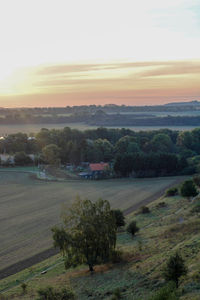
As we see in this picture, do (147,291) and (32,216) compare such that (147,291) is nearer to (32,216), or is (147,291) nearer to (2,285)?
(2,285)

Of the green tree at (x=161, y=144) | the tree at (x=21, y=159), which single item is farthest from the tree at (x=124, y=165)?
the tree at (x=21, y=159)

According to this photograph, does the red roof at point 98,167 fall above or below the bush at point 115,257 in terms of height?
above

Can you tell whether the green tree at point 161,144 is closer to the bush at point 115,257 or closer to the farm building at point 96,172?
the farm building at point 96,172

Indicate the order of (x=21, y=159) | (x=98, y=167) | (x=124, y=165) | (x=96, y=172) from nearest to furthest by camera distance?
(x=124, y=165), (x=96, y=172), (x=98, y=167), (x=21, y=159)

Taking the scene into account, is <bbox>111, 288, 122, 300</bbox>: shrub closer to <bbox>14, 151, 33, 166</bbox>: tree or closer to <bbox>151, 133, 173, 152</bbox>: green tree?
<bbox>14, 151, 33, 166</bbox>: tree

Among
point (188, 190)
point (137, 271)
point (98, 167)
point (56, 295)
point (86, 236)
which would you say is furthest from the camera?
point (98, 167)

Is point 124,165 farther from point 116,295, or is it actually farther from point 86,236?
point 116,295

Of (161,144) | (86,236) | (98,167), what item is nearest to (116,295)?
(86,236)
